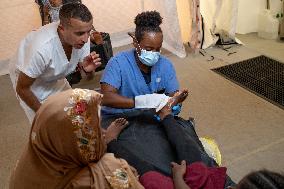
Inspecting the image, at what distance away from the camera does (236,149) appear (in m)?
2.15

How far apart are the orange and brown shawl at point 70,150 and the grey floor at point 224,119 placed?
110 cm

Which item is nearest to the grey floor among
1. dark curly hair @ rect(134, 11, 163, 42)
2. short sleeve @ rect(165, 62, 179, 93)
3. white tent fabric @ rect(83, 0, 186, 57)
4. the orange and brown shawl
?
white tent fabric @ rect(83, 0, 186, 57)

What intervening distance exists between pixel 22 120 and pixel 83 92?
183 cm

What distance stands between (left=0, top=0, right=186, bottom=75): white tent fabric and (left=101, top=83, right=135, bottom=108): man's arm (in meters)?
1.78

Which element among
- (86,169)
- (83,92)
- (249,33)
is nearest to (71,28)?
(83,92)

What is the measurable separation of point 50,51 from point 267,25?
9.40 ft

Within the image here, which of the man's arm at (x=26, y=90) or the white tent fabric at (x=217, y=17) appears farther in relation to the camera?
→ the white tent fabric at (x=217, y=17)

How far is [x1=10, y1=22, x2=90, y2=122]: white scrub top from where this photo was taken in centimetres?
166

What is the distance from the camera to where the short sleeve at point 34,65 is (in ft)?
5.38

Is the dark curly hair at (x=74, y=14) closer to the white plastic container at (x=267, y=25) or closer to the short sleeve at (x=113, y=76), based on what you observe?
the short sleeve at (x=113, y=76)

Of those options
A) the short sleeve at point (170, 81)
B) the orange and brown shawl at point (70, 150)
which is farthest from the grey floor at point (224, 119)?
the orange and brown shawl at point (70, 150)

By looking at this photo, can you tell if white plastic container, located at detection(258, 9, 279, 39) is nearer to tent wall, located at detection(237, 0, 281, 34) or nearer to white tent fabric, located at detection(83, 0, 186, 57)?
tent wall, located at detection(237, 0, 281, 34)

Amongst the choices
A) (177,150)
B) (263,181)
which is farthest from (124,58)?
(263,181)

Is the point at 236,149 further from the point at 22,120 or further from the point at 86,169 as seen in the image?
the point at 22,120
